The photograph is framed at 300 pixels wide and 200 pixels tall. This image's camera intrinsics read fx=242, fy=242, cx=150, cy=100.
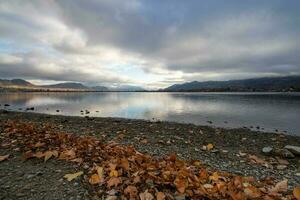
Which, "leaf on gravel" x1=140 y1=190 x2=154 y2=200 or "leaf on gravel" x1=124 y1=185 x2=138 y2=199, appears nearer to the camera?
"leaf on gravel" x1=140 y1=190 x2=154 y2=200

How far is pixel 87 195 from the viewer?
19.0 feet

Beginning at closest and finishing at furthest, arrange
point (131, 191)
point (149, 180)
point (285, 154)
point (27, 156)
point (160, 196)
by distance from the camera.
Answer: point (160, 196) < point (131, 191) < point (149, 180) < point (27, 156) < point (285, 154)

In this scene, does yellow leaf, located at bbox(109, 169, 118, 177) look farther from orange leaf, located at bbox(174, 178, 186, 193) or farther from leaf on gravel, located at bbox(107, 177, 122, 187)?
orange leaf, located at bbox(174, 178, 186, 193)

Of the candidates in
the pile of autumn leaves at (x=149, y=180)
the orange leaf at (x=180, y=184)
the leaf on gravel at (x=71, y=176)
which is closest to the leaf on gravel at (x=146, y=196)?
the pile of autumn leaves at (x=149, y=180)

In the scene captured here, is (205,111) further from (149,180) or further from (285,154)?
(149,180)

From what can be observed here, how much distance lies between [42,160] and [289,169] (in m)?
10.5

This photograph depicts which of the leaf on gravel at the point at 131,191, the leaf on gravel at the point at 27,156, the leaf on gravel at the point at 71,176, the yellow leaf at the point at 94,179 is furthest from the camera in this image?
the leaf on gravel at the point at 27,156

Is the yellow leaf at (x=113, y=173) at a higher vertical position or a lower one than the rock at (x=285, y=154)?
higher

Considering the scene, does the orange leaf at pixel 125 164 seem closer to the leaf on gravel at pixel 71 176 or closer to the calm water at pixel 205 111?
the leaf on gravel at pixel 71 176

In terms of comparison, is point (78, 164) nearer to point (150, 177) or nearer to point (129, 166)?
point (129, 166)

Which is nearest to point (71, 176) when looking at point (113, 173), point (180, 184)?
point (113, 173)

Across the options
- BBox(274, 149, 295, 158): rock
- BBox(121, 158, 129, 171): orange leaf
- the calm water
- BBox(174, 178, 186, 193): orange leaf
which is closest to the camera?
BBox(174, 178, 186, 193): orange leaf

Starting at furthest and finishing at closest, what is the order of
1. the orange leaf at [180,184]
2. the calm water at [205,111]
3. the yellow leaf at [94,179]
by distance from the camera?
the calm water at [205,111]
the yellow leaf at [94,179]
the orange leaf at [180,184]

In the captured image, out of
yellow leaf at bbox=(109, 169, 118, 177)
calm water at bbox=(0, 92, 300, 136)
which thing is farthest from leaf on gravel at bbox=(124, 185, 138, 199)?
calm water at bbox=(0, 92, 300, 136)
